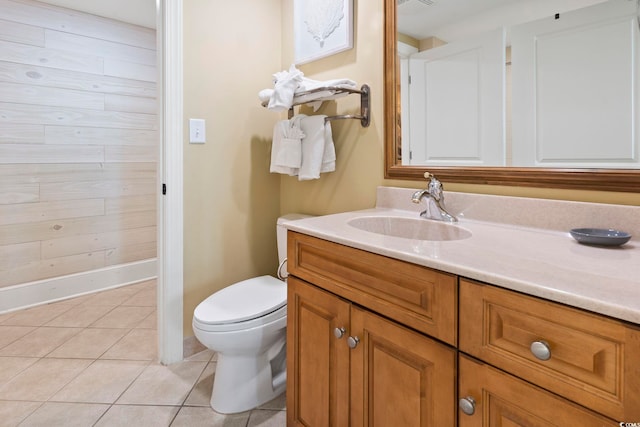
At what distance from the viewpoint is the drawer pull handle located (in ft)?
1.98

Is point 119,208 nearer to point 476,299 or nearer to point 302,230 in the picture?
point 302,230

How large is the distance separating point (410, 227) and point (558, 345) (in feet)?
2.45

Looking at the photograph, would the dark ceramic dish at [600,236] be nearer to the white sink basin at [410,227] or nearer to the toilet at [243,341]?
the white sink basin at [410,227]

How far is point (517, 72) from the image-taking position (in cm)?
115

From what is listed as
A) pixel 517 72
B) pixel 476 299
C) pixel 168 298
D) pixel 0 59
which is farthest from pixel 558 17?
pixel 0 59

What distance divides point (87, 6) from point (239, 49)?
1510 millimetres

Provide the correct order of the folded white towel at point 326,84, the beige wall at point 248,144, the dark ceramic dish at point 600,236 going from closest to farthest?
the dark ceramic dish at point 600,236 < the folded white towel at point 326,84 < the beige wall at point 248,144

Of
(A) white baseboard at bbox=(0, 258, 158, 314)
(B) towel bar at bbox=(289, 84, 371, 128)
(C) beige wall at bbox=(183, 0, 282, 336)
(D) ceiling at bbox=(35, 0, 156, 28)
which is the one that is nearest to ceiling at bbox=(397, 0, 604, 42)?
(B) towel bar at bbox=(289, 84, 371, 128)

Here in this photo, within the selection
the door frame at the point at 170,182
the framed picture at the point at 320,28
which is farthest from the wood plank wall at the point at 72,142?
the framed picture at the point at 320,28

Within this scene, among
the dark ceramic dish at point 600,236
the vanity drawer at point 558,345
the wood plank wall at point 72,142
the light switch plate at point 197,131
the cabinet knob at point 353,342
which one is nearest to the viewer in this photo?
the vanity drawer at point 558,345

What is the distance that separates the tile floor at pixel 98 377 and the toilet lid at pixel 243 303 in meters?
0.42

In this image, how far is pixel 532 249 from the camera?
856 mm

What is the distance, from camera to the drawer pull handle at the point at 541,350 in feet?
1.98

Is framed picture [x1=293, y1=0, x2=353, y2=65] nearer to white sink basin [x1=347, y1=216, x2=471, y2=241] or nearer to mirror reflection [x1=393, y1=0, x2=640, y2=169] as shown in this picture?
mirror reflection [x1=393, y1=0, x2=640, y2=169]
